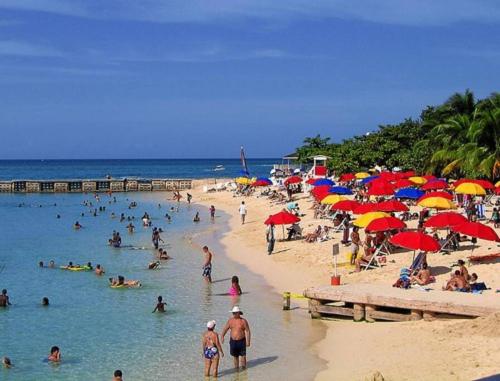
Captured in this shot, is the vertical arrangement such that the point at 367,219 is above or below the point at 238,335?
above

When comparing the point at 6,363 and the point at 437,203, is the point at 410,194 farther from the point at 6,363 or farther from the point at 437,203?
the point at 6,363

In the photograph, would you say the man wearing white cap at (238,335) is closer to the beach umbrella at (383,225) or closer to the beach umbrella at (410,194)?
the beach umbrella at (383,225)

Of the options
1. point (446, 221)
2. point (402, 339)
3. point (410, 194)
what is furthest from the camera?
point (410, 194)

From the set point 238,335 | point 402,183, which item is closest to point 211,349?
point 238,335

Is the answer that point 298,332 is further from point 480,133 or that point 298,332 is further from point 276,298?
point 480,133

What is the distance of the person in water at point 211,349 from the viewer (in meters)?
13.4

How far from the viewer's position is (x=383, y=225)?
22.0 m

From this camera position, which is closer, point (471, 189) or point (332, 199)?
point (471, 189)

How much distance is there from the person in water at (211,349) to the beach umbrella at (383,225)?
9.53m

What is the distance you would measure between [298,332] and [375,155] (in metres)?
38.0

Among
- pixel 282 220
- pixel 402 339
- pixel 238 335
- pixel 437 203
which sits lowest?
pixel 402 339

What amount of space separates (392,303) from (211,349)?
17.3ft


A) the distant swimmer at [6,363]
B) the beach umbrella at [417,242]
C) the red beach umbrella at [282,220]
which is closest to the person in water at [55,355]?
the distant swimmer at [6,363]

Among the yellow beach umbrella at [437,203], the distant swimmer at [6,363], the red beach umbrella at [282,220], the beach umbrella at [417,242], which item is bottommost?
the distant swimmer at [6,363]
